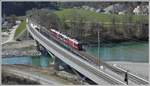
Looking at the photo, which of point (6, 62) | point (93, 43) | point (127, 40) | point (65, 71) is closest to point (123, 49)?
point (127, 40)

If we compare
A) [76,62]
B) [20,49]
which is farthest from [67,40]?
[20,49]

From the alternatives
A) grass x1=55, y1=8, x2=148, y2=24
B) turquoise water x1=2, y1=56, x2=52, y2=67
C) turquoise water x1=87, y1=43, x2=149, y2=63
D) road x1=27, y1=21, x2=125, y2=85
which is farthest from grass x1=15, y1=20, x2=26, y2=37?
turquoise water x1=87, y1=43, x2=149, y2=63

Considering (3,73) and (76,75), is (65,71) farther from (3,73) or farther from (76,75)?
(3,73)

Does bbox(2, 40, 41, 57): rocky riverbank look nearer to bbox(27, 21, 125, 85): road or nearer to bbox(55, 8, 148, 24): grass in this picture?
bbox(27, 21, 125, 85): road

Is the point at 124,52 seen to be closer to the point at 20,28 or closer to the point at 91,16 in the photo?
the point at 91,16

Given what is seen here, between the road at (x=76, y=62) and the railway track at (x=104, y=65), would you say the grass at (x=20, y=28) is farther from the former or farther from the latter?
the railway track at (x=104, y=65)

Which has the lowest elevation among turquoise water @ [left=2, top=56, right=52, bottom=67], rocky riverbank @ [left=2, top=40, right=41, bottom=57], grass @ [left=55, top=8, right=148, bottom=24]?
turquoise water @ [left=2, top=56, right=52, bottom=67]

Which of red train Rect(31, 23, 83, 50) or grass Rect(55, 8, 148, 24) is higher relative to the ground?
grass Rect(55, 8, 148, 24)
